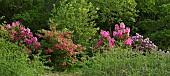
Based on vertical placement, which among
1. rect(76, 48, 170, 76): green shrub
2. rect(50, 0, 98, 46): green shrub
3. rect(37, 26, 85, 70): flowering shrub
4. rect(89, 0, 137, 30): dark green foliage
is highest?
rect(89, 0, 137, 30): dark green foliage

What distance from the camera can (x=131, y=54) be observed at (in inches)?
270

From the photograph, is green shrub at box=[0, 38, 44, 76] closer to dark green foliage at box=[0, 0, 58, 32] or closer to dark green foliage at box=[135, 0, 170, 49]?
dark green foliage at box=[0, 0, 58, 32]

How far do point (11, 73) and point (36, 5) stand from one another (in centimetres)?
593

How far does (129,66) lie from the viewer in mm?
6133

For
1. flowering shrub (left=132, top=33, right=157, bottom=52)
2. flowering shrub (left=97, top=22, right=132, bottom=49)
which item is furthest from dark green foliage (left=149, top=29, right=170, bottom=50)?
flowering shrub (left=97, top=22, right=132, bottom=49)

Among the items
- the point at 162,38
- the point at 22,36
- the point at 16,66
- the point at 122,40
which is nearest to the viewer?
the point at 16,66

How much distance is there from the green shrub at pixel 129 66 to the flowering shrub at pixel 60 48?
2159 mm

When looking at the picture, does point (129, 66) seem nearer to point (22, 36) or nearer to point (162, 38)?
point (22, 36)

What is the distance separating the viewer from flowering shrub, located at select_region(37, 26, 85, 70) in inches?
348

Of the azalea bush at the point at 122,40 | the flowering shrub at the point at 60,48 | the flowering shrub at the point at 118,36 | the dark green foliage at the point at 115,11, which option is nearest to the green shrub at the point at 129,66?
the flowering shrub at the point at 60,48

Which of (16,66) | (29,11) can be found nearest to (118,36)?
(29,11)

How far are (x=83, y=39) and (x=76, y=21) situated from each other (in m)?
0.51

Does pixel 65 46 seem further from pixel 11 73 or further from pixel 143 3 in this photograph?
pixel 143 3

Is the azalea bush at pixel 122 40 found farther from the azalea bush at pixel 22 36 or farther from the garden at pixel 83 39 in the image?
the azalea bush at pixel 22 36
